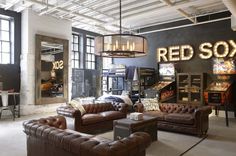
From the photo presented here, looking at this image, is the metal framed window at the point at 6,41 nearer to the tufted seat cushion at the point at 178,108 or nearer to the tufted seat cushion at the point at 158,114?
the tufted seat cushion at the point at 158,114

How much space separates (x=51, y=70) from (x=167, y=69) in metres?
5.01

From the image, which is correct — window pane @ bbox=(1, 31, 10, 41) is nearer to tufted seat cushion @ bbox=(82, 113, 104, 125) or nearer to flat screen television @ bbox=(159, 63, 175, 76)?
tufted seat cushion @ bbox=(82, 113, 104, 125)

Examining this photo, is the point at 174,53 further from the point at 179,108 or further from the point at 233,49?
the point at 179,108

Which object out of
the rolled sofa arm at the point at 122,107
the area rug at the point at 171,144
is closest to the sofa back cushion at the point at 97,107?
the rolled sofa arm at the point at 122,107

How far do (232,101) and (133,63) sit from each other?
16.3 feet

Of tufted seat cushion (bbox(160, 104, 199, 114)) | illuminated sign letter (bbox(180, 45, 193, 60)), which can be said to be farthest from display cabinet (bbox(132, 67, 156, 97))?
tufted seat cushion (bbox(160, 104, 199, 114))

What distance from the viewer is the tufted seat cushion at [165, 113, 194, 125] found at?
17.1ft

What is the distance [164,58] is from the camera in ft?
32.2

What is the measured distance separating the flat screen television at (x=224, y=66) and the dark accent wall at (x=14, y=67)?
7689 mm

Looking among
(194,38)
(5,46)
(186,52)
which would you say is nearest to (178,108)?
(186,52)

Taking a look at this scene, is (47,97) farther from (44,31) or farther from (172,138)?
(172,138)

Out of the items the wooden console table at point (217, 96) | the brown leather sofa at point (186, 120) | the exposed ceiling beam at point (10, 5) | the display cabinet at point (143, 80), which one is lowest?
the brown leather sofa at point (186, 120)

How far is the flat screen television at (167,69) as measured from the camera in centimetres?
929

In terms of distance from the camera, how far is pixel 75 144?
101 inches
